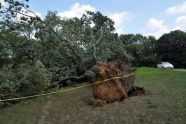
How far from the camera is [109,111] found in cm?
966

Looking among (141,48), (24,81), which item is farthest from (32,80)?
(141,48)

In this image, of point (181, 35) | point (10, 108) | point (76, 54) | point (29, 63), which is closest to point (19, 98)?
point (10, 108)

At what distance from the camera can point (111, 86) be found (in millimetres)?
10797

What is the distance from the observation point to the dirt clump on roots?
1062 centimetres

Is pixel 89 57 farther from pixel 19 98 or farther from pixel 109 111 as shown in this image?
pixel 109 111

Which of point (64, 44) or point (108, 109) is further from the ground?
point (64, 44)

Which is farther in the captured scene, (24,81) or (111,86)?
(24,81)

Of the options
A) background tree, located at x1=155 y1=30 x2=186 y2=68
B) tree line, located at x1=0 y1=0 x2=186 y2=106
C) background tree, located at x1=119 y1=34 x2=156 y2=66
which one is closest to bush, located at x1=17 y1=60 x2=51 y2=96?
tree line, located at x1=0 y1=0 x2=186 y2=106

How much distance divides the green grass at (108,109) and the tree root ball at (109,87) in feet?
0.93

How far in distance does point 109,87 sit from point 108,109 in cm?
104

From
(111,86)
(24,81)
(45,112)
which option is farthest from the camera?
(24,81)

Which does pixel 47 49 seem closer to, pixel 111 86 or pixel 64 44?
pixel 64 44

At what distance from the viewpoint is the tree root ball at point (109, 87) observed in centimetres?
1062

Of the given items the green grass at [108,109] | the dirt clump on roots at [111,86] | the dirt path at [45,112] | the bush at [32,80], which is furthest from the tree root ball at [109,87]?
the bush at [32,80]
